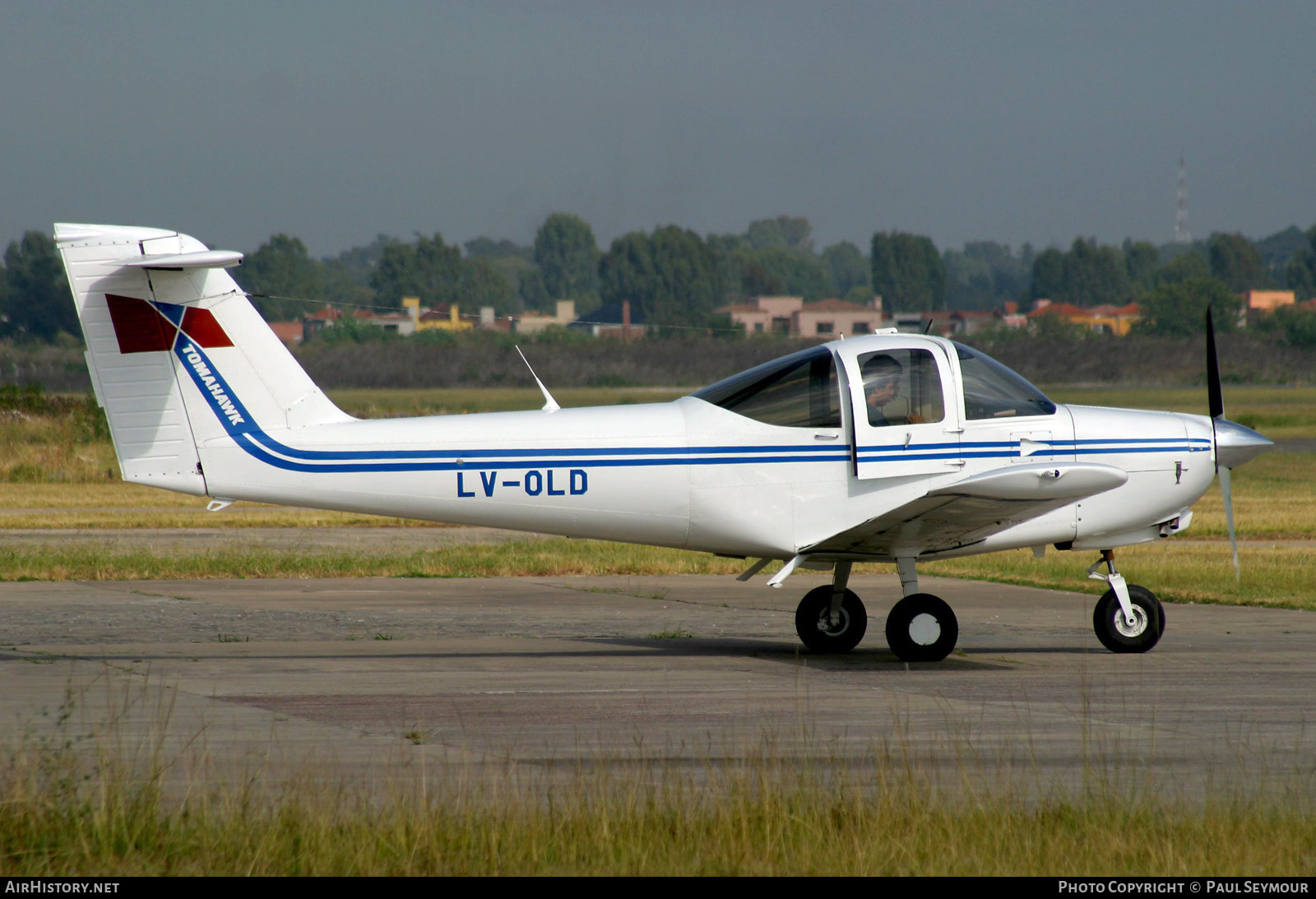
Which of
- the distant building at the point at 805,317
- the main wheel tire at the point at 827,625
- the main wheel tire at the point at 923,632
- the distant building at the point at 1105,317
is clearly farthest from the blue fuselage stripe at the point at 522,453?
the distant building at the point at 805,317

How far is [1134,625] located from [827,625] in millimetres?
2487

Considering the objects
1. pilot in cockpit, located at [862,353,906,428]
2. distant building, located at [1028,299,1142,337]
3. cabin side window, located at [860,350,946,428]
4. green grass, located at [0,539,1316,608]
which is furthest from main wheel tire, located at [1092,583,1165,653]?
distant building, located at [1028,299,1142,337]

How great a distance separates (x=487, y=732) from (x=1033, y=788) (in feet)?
10.4

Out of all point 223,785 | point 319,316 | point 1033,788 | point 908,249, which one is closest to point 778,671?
point 1033,788

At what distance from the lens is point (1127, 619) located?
11.7 meters

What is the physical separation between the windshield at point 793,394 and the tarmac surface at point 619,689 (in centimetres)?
195

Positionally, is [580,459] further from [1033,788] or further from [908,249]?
[908,249]

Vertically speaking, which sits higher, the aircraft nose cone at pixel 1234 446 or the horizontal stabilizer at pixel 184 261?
the horizontal stabilizer at pixel 184 261

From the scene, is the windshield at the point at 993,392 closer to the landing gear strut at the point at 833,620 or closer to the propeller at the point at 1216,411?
the propeller at the point at 1216,411

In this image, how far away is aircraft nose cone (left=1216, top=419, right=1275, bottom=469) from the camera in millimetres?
11570

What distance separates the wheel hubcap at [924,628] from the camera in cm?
1119

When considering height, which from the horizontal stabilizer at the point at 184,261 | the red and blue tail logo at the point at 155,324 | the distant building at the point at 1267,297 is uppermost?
the distant building at the point at 1267,297

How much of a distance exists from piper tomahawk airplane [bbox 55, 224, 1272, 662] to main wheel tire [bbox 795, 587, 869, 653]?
741mm

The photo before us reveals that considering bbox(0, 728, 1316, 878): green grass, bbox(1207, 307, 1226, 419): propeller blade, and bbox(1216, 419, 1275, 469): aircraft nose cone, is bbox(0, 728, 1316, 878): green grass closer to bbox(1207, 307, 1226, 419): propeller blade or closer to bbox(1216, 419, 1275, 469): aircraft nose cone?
bbox(1216, 419, 1275, 469): aircraft nose cone
